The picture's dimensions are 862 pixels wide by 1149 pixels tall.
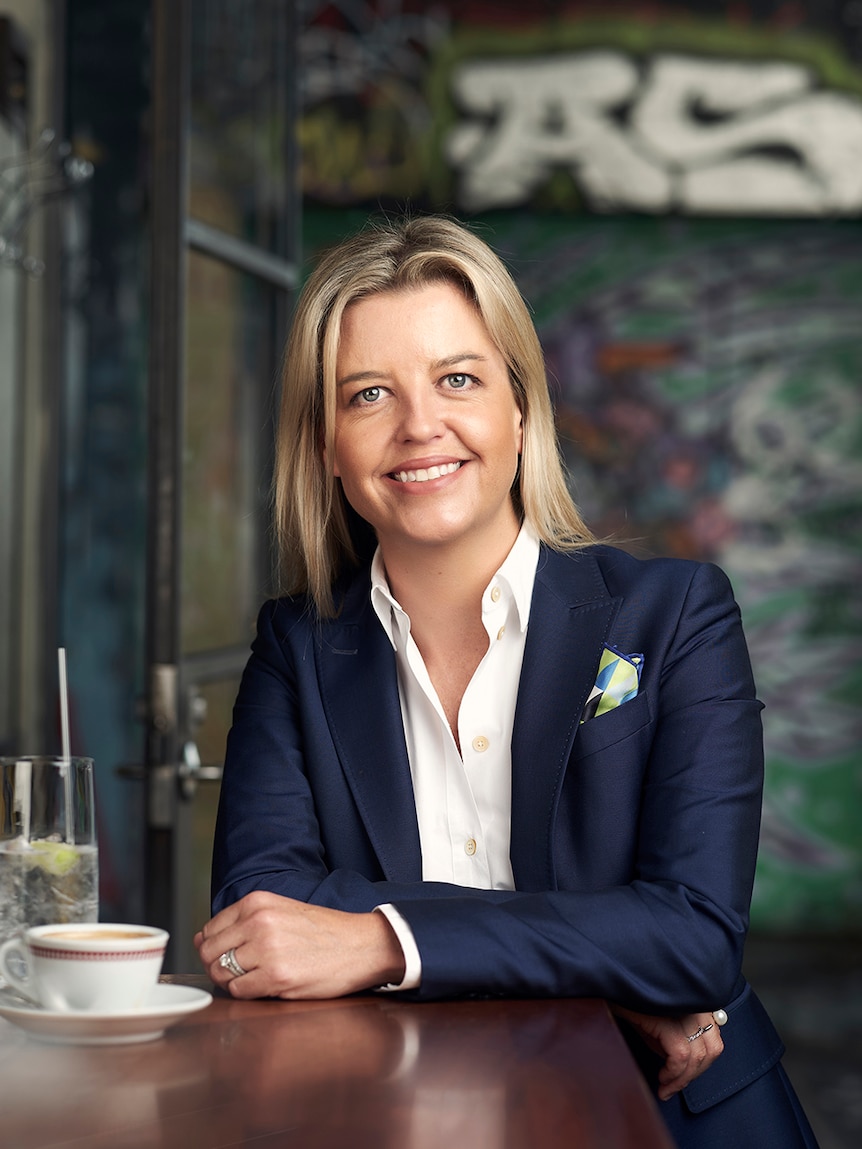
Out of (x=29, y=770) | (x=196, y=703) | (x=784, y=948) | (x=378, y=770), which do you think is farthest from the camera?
(x=784, y=948)

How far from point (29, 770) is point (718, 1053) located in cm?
78

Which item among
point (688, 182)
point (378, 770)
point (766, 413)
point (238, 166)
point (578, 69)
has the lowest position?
point (378, 770)

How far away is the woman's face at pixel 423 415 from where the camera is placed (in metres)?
1.74

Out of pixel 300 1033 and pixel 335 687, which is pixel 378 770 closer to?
pixel 335 687

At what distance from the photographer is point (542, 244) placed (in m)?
5.52

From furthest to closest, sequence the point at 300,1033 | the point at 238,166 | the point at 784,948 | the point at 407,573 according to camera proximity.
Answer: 1. the point at 784,948
2. the point at 238,166
3. the point at 407,573
4. the point at 300,1033

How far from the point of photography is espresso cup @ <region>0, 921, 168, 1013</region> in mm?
1111

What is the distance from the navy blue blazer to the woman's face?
0.15m

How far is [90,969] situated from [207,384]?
209 cm

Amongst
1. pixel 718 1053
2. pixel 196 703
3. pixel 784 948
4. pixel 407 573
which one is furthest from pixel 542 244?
pixel 718 1053

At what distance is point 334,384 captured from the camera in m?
1.78

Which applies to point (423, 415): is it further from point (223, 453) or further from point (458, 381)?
point (223, 453)

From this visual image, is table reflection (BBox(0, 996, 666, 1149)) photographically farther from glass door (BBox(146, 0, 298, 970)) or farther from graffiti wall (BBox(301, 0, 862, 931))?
graffiti wall (BBox(301, 0, 862, 931))

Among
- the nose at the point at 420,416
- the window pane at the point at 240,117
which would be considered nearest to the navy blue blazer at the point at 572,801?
the nose at the point at 420,416
